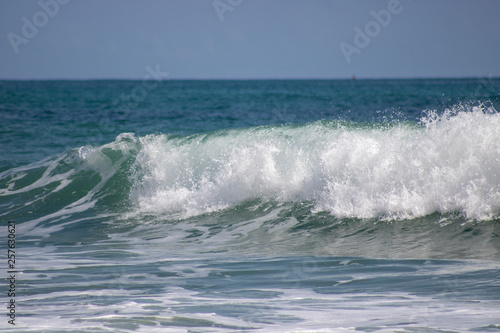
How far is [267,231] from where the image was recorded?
8062 millimetres


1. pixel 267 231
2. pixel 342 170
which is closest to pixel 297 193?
pixel 342 170

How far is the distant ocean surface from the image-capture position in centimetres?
439

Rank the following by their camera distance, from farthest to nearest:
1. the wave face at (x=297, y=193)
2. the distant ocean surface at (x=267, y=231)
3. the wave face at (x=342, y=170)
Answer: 1. the wave face at (x=342, y=170)
2. the wave face at (x=297, y=193)
3. the distant ocean surface at (x=267, y=231)

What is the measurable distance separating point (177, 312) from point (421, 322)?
1926 millimetres

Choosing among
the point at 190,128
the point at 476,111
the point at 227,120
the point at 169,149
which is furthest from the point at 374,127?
the point at 227,120

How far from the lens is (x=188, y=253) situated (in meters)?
6.80

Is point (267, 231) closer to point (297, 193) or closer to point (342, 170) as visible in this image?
point (297, 193)

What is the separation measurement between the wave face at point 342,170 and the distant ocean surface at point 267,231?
0.03 m

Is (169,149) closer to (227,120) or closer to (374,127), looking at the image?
(374,127)

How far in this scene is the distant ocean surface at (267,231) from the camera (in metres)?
4.39

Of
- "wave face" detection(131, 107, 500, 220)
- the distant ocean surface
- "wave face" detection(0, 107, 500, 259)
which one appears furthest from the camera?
"wave face" detection(131, 107, 500, 220)

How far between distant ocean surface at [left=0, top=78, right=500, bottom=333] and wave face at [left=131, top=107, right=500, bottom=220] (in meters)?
0.03

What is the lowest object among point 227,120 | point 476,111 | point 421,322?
point 421,322

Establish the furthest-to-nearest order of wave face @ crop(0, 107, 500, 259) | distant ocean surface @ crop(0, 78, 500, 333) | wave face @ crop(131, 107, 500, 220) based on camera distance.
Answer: wave face @ crop(131, 107, 500, 220)
wave face @ crop(0, 107, 500, 259)
distant ocean surface @ crop(0, 78, 500, 333)
